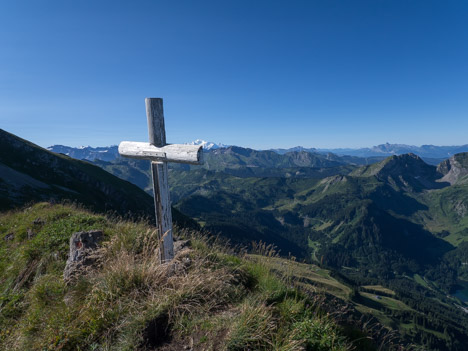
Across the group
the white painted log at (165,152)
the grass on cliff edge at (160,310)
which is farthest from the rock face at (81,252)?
the white painted log at (165,152)

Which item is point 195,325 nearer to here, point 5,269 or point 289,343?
point 289,343

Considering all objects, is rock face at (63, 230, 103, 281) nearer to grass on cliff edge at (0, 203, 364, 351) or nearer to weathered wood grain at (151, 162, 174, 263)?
grass on cliff edge at (0, 203, 364, 351)

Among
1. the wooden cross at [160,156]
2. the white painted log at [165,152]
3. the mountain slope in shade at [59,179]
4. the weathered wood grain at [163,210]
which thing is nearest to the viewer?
the white painted log at [165,152]

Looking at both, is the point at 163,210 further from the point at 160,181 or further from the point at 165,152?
the point at 165,152

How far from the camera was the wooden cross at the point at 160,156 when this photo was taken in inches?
259

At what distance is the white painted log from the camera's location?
242 inches

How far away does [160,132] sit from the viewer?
22.4ft

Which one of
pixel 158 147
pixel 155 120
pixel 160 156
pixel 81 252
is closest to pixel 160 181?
pixel 160 156

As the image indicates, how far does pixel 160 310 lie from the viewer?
520cm

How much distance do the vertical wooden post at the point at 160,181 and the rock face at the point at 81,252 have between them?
241 centimetres

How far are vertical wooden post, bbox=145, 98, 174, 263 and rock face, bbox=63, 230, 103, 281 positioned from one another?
2.41m

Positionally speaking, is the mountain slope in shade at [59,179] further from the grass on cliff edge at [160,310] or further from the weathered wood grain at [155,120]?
the weathered wood grain at [155,120]

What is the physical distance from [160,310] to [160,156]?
3.95 m

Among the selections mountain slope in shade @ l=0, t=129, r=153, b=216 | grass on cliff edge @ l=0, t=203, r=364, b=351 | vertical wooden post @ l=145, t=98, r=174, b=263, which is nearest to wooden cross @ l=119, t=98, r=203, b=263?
vertical wooden post @ l=145, t=98, r=174, b=263
